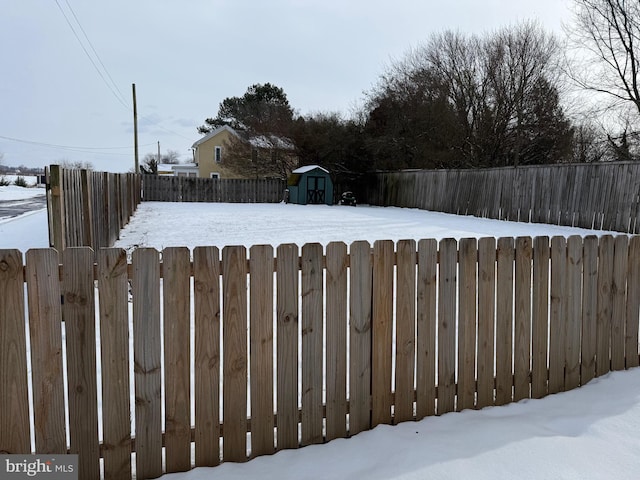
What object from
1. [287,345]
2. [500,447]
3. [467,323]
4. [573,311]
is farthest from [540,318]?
[287,345]

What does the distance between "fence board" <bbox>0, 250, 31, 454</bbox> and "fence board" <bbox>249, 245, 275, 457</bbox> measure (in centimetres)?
95

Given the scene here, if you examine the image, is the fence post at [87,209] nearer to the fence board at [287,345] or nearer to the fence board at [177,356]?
the fence board at [177,356]

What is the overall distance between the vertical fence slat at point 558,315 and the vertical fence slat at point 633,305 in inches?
23.9

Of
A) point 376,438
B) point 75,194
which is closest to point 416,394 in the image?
point 376,438

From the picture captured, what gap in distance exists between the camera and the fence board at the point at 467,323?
9.04 ft

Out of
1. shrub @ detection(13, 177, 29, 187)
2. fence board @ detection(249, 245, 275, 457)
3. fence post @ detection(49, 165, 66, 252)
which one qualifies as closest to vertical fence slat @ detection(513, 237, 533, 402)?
fence board @ detection(249, 245, 275, 457)

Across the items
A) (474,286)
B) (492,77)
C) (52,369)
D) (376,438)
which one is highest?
(492,77)


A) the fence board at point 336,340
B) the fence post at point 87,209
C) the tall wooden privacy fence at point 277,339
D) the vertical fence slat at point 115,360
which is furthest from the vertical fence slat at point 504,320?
the fence post at point 87,209

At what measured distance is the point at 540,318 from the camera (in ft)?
9.91

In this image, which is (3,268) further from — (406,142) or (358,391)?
(406,142)

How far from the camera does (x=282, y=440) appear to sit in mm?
2438

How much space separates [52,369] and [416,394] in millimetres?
1811

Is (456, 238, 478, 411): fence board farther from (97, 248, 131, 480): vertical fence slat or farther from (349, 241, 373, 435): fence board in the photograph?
(97, 248, 131, 480): vertical fence slat

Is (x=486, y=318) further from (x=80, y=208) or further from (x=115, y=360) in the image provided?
(x=80, y=208)
